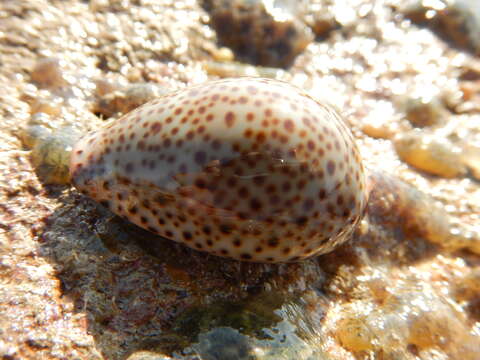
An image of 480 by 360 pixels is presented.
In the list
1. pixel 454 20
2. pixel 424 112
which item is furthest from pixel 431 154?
pixel 454 20

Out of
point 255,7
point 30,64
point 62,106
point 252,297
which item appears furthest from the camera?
point 255,7

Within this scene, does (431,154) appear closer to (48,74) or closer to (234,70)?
(234,70)

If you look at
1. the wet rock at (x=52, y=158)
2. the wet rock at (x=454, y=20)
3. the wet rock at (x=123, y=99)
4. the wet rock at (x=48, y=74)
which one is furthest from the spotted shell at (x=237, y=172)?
the wet rock at (x=454, y=20)

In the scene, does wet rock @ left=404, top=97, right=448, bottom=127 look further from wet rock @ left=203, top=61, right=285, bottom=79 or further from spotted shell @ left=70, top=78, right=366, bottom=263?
spotted shell @ left=70, top=78, right=366, bottom=263

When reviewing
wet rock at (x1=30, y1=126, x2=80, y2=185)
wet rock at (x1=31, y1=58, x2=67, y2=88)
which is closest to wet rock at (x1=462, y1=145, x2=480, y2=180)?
wet rock at (x1=30, y1=126, x2=80, y2=185)

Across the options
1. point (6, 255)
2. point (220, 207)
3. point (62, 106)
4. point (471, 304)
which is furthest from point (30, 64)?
point (471, 304)

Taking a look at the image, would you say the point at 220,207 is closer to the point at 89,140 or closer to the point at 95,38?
the point at 89,140
